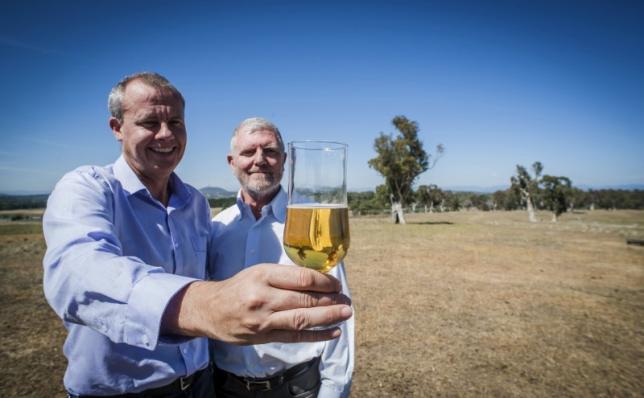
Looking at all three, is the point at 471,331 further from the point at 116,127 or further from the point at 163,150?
Answer: the point at 116,127

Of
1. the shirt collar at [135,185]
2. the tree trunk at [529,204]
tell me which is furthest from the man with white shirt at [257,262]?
the tree trunk at [529,204]

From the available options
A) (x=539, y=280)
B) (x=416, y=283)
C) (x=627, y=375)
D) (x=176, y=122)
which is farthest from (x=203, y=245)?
(x=539, y=280)

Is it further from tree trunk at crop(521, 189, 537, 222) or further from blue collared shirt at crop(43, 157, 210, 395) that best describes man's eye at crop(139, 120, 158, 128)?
tree trunk at crop(521, 189, 537, 222)

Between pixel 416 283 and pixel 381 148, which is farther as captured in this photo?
pixel 381 148

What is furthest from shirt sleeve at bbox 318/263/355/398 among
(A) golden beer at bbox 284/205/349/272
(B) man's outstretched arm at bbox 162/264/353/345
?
(B) man's outstretched arm at bbox 162/264/353/345

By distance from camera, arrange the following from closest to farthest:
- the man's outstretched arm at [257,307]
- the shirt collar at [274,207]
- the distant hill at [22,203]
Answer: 1. the man's outstretched arm at [257,307]
2. the shirt collar at [274,207]
3. the distant hill at [22,203]

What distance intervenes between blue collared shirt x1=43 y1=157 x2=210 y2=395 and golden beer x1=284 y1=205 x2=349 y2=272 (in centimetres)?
40

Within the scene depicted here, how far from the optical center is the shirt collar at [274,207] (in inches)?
116

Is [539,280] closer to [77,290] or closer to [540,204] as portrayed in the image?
[77,290]

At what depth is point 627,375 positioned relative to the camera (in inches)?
205

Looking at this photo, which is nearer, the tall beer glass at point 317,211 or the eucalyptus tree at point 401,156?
the tall beer glass at point 317,211

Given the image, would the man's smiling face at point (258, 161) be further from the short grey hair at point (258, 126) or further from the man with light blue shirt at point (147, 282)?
the man with light blue shirt at point (147, 282)

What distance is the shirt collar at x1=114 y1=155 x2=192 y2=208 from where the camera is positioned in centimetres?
202

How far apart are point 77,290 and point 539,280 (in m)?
13.8
